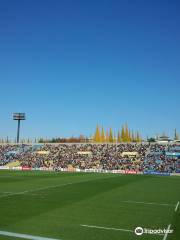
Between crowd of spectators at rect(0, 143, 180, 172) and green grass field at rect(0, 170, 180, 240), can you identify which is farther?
crowd of spectators at rect(0, 143, 180, 172)

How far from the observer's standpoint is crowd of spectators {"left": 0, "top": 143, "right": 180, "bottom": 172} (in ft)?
284

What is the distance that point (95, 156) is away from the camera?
97.8 m

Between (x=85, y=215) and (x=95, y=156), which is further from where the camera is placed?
(x=95, y=156)

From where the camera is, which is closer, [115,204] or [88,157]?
[115,204]

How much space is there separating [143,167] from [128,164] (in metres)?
5.04

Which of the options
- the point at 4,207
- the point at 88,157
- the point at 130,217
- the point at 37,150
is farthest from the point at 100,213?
the point at 37,150

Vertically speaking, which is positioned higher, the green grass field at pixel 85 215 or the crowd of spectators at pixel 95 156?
the crowd of spectators at pixel 95 156

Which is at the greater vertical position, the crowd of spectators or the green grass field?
the crowd of spectators

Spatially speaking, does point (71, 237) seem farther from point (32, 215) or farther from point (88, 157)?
point (88, 157)

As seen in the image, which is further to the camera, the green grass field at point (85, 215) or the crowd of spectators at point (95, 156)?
the crowd of spectators at point (95, 156)

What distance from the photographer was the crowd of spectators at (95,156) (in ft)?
284

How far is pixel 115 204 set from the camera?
27.1m

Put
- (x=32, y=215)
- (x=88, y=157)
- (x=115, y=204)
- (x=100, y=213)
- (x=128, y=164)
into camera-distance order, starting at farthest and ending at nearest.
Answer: (x=88, y=157), (x=128, y=164), (x=115, y=204), (x=100, y=213), (x=32, y=215)

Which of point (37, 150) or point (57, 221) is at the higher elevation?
point (37, 150)
